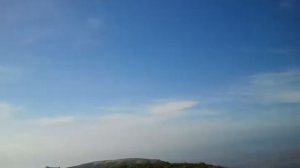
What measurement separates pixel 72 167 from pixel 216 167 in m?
43.3

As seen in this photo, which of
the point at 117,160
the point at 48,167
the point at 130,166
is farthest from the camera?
the point at 48,167

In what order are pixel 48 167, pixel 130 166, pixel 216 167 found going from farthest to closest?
pixel 48 167 < pixel 130 166 < pixel 216 167

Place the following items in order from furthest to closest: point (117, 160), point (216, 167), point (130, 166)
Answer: point (117, 160), point (130, 166), point (216, 167)

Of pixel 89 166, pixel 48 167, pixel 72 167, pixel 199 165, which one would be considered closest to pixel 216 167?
pixel 199 165

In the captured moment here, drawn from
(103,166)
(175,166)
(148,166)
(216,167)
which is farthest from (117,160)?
(216,167)

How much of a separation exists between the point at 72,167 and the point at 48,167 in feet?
26.8

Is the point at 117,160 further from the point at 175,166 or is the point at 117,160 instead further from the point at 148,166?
the point at 175,166

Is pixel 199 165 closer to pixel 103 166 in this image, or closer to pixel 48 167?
pixel 103 166

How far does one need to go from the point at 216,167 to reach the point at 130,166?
22.4m

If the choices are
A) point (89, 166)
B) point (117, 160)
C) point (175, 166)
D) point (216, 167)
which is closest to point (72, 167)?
point (89, 166)

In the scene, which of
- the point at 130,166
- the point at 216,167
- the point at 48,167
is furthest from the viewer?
the point at 48,167

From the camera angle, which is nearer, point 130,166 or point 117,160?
point 130,166

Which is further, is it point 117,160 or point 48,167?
point 48,167

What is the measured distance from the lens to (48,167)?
101 m
